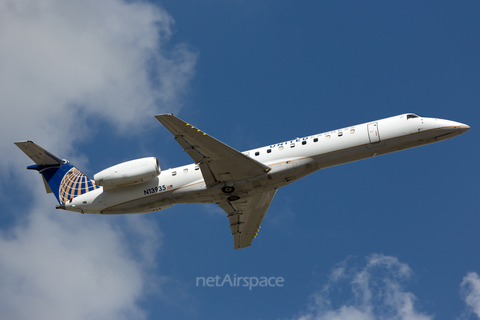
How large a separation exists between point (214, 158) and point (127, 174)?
17.3 feet

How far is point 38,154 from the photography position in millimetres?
28922

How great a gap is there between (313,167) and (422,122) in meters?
6.51

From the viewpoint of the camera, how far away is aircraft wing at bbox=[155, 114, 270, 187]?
23078mm

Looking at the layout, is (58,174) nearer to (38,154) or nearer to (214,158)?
(38,154)

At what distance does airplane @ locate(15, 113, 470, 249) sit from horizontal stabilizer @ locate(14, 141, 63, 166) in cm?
437

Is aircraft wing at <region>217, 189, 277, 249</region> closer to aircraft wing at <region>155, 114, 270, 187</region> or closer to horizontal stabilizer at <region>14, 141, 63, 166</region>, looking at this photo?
aircraft wing at <region>155, 114, 270, 187</region>

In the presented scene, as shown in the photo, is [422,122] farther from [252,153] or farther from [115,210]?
[115,210]

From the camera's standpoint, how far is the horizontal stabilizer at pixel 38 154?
27984 millimetres

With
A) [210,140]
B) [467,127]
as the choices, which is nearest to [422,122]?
[467,127]

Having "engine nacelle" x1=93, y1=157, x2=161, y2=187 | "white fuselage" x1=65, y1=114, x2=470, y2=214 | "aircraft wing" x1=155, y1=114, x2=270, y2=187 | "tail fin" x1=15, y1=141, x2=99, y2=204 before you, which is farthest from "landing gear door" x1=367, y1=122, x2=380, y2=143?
"tail fin" x1=15, y1=141, x2=99, y2=204

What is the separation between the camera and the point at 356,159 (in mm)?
24719

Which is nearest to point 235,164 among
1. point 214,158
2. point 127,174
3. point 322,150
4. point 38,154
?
point 214,158

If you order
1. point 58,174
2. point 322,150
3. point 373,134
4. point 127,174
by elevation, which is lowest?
point 322,150

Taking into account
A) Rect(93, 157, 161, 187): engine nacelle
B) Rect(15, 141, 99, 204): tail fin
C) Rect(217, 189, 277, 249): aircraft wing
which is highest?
Rect(15, 141, 99, 204): tail fin
